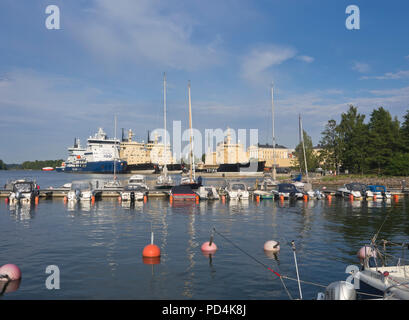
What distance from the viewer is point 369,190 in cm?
4662

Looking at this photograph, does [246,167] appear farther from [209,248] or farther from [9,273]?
[9,273]

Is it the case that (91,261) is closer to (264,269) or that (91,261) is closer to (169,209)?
(264,269)

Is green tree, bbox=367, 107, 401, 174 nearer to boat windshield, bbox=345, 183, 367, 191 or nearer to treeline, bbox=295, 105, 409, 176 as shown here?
treeline, bbox=295, 105, 409, 176

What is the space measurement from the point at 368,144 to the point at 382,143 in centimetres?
505

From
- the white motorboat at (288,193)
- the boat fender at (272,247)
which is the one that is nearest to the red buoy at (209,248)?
the boat fender at (272,247)

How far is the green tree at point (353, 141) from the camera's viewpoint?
8119cm

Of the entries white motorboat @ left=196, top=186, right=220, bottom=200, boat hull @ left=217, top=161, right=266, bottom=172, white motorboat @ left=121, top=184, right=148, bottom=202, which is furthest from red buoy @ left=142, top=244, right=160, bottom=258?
Answer: boat hull @ left=217, top=161, right=266, bottom=172

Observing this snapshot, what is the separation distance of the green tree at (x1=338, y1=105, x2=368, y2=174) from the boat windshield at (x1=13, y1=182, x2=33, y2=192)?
229ft

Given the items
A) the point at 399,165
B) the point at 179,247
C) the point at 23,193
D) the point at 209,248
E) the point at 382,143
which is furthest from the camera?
the point at 382,143

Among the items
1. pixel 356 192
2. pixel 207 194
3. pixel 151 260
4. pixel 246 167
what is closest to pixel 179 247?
pixel 151 260

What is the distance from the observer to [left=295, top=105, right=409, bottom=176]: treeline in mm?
75688

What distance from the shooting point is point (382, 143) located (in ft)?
250

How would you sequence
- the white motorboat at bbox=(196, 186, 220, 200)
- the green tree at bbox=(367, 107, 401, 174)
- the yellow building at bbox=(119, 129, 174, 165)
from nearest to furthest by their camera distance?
the white motorboat at bbox=(196, 186, 220, 200), the green tree at bbox=(367, 107, 401, 174), the yellow building at bbox=(119, 129, 174, 165)

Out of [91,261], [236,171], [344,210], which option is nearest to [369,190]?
[344,210]
